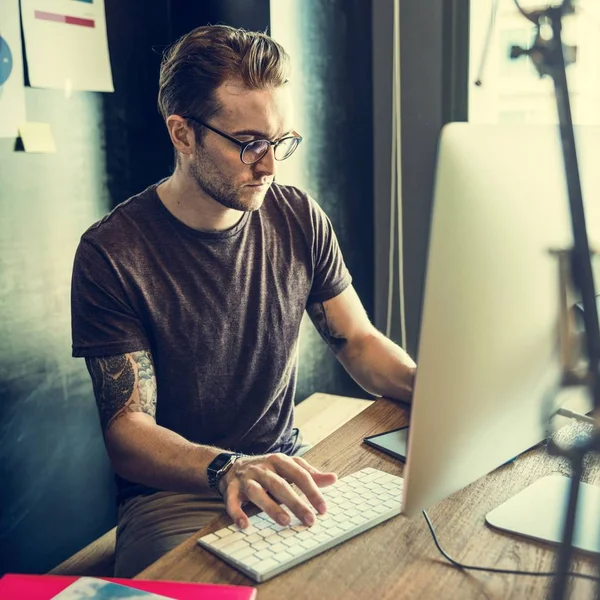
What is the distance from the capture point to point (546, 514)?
3.03 ft

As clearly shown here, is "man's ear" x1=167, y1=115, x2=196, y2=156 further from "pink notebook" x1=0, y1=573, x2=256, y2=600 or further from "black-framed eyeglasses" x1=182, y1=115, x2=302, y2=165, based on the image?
"pink notebook" x1=0, y1=573, x2=256, y2=600

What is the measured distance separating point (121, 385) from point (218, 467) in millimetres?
297

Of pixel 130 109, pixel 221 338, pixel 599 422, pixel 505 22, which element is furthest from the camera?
pixel 505 22

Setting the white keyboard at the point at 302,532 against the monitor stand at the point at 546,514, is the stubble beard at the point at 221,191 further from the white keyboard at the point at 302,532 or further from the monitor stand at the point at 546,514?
the monitor stand at the point at 546,514

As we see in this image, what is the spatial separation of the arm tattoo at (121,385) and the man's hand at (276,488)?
1.14 feet

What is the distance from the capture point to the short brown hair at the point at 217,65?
1.49m

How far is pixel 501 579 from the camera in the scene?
799 millimetres

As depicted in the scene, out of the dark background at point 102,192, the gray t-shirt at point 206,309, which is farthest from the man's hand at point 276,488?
the dark background at point 102,192

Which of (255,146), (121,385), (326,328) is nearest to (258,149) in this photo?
(255,146)

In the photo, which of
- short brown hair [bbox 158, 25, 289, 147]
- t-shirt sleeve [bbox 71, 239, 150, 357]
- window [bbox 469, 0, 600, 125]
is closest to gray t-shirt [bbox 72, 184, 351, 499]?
t-shirt sleeve [bbox 71, 239, 150, 357]

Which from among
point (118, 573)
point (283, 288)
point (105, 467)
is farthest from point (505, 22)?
point (118, 573)

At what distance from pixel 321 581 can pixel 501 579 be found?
186 mm

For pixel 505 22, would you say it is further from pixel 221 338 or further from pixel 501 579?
pixel 501 579

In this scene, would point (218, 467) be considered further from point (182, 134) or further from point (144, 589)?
point (182, 134)
